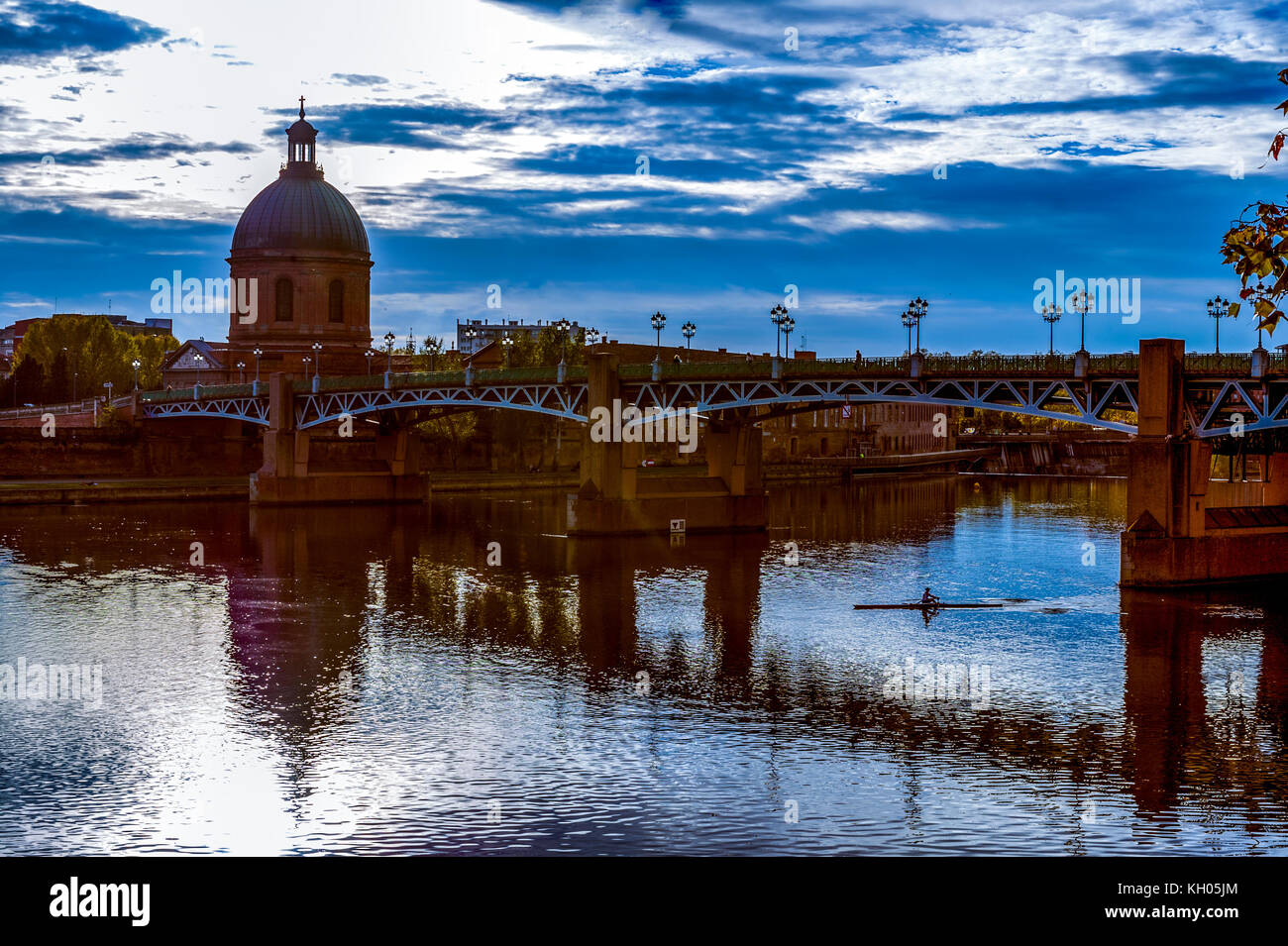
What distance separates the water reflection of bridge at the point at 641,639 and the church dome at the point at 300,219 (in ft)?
161

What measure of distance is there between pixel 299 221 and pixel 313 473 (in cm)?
3836

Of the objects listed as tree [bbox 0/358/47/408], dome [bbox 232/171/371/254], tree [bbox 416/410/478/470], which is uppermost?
dome [bbox 232/171/371/254]

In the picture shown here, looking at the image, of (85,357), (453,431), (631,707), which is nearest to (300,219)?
(453,431)

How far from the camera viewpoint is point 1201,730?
1207 inches

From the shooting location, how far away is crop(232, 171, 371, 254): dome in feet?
403

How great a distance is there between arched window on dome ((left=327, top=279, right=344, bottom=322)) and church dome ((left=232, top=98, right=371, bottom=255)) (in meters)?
2.96

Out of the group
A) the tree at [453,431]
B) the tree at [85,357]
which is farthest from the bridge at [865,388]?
the tree at [85,357]

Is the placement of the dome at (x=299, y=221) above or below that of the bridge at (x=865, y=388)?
above

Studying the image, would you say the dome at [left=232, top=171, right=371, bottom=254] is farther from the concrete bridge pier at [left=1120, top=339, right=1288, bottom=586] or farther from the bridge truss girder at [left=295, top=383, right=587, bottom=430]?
the concrete bridge pier at [left=1120, top=339, right=1288, bottom=586]

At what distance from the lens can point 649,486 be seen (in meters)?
74.3

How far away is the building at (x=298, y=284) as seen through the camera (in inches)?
4815

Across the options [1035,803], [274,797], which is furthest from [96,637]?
[1035,803]

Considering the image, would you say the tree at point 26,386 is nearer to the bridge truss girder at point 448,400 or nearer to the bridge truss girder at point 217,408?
the bridge truss girder at point 217,408

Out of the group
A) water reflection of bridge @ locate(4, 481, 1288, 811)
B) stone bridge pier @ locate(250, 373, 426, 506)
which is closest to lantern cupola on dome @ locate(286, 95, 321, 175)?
stone bridge pier @ locate(250, 373, 426, 506)
